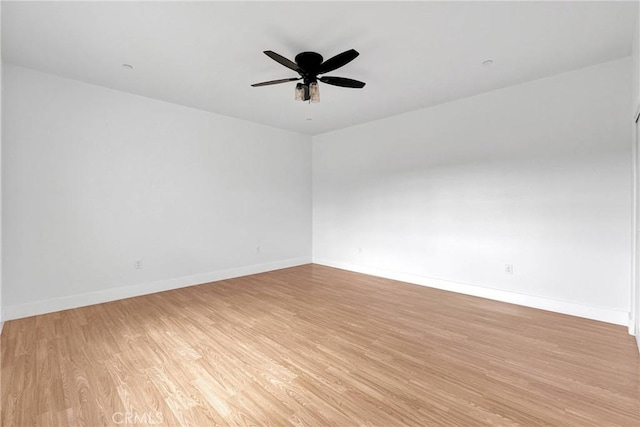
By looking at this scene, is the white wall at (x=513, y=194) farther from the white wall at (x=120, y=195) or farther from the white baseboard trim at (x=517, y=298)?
the white wall at (x=120, y=195)

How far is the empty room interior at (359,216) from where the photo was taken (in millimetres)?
1926

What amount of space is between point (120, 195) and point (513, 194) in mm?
5007

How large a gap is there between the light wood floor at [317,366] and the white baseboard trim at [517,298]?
5.2 inches

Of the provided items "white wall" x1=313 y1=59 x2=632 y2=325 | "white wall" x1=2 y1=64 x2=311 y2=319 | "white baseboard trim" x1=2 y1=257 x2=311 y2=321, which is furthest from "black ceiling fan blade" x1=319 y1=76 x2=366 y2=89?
"white baseboard trim" x1=2 y1=257 x2=311 y2=321

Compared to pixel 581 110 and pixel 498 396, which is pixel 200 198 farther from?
pixel 581 110

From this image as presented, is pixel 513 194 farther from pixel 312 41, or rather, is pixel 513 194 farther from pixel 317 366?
pixel 317 366

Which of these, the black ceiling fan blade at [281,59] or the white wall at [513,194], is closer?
the black ceiling fan blade at [281,59]

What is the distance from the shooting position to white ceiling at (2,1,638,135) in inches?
83.3

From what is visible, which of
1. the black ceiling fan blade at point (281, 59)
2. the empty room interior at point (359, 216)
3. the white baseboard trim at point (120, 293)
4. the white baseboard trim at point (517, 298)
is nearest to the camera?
the empty room interior at point (359, 216)

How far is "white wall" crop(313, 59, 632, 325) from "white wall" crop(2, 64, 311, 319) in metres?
2.12

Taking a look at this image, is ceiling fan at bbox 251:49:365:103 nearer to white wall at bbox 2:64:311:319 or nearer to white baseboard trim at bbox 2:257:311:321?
white wall at bbox 2:64:311:319

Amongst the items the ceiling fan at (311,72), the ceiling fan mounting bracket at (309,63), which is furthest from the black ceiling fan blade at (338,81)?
the ceiling fan mounting bracket at (309,63)

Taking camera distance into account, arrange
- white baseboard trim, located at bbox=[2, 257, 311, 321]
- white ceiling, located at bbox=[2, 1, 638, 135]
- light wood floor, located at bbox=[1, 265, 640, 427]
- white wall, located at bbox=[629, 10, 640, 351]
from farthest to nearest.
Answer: white baseboard trim, located at bbox=[2, 257, 311, 321] < white wall, located at bbox=[629, 10, 640, 351] < white ceiling, located at bbox=[2, 1, 638, 135] < light wood floor, located at bbox=[1, 265, 640, 427]

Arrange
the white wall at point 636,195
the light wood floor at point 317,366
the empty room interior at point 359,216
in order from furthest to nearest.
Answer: the white wall at point 636,195 < the empty room interior at point 359,216 < the light wood floor at point 317,366
